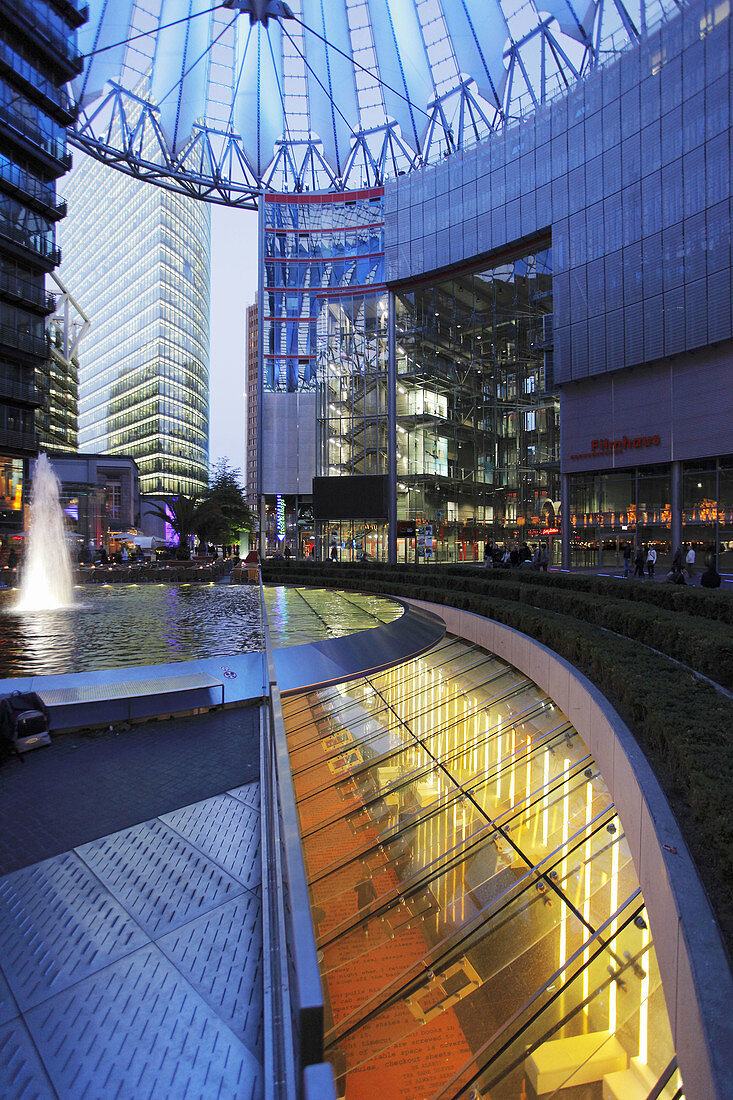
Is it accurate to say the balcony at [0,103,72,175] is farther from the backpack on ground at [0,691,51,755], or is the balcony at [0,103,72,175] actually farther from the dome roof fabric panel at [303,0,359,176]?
the backpack on ground at [0,691,51,755]

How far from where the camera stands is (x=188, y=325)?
108 m

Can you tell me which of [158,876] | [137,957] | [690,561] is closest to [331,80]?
[690,561]

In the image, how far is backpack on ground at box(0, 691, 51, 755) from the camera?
6.59m

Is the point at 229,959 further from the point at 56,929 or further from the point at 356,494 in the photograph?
the point at 356,494

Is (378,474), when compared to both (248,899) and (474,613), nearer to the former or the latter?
(474,613)

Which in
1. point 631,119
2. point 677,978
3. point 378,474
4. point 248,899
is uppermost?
point 631,119

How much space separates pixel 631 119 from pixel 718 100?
15.3 feet

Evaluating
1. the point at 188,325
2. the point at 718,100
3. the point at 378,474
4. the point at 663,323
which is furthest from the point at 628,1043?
the point at 188,325

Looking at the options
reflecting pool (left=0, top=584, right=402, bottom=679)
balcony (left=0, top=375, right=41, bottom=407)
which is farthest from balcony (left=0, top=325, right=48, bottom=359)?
reflecting pool (left=0, top=584, right=402, bottom=679)

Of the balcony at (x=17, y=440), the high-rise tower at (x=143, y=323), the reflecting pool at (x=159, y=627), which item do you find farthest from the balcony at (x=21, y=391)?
the high-rise tower at (x=143, y=323)

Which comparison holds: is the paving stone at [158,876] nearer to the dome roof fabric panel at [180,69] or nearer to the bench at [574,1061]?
the bench at [574,1061]

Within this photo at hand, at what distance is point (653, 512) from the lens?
29.8 m

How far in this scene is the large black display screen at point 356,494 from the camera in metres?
43.6

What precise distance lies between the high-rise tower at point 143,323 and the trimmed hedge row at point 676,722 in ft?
320
